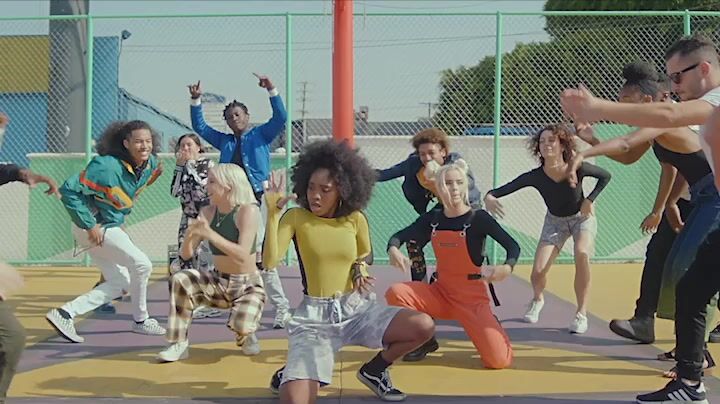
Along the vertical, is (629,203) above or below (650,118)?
below

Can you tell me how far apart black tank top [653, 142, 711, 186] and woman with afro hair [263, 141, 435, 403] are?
196 cm

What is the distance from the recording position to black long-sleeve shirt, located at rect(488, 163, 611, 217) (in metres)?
6.71

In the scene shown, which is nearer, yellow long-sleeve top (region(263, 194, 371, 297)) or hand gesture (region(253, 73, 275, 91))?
yellow long-sleeve top (region(263, 194, 371, 297))

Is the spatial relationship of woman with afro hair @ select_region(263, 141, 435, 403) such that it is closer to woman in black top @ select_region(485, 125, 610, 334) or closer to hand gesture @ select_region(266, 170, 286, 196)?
hand gesture @ select_region(266, 170, 286, 196)

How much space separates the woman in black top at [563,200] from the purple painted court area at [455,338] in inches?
12.8

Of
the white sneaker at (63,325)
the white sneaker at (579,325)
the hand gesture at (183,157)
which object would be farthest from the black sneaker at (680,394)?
the hand gesture at (183,157)

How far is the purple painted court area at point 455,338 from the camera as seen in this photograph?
4.83 meters

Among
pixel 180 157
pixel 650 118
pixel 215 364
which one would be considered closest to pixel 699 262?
pixel 650 118

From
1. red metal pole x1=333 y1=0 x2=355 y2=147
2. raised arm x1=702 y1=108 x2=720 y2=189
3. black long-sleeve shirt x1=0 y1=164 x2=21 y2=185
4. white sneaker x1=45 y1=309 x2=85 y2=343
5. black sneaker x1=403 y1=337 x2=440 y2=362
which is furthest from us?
red metal pole x1=333 y1=0 x2=355 y2=147

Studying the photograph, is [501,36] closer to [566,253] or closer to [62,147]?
[566,253]

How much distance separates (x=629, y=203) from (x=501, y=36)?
111 inches

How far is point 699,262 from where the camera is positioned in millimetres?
4531

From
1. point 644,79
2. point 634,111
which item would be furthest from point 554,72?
point 634,111

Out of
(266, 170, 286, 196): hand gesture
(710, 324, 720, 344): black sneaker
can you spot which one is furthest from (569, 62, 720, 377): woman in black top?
(266, 170, 286, 196): hand gesture
